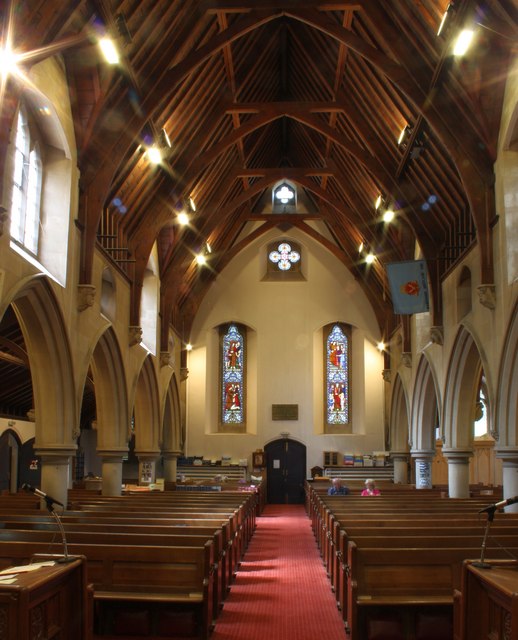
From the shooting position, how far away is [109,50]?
10.4 metres

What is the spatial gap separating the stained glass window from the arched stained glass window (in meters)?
2.95

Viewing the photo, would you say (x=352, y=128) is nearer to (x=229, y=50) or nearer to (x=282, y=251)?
(x=229, y=50)

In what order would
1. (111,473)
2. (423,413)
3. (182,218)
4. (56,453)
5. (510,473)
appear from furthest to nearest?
(423,413) → (182,218) → (111,473) → (56,453) → (510,473)

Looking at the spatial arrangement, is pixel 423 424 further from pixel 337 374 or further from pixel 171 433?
pixel 171 433

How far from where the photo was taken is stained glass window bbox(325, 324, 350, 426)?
25.5 metres

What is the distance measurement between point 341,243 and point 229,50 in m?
11.0

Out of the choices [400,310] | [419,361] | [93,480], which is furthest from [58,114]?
[93,480]

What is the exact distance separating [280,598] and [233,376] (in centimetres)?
1744

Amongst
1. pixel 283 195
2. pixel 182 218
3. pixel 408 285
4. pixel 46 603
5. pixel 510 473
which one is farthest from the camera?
pixel 283 195

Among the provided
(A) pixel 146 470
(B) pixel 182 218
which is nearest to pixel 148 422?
(A) pixel 146 470

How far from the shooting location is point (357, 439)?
80.9ft

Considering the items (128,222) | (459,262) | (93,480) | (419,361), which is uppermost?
(128,222)

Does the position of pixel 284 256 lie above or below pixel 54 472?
above

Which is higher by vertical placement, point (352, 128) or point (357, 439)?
point (352, 128)
